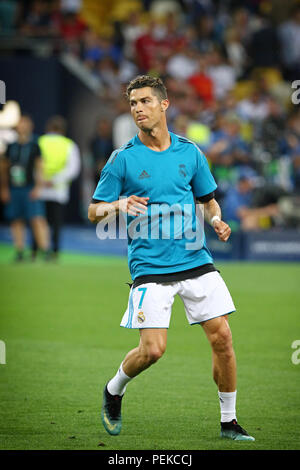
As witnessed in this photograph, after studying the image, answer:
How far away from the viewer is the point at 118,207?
607 cm

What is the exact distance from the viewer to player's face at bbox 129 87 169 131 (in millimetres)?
6305

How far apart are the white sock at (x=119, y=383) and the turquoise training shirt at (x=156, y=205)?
68cm

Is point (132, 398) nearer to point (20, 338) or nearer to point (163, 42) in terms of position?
point (20, 338)

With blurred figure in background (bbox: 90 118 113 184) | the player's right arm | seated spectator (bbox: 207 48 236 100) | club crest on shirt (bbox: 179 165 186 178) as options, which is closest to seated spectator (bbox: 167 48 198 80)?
seated spectator (bbox: 207 48 236 100)

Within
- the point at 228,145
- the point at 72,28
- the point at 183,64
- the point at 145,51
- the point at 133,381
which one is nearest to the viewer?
the point at 133,381

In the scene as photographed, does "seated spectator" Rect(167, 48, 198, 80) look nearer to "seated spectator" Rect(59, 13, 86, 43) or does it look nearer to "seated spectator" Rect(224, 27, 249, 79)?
"seated spectator" Rect(224, 27, 249, 79)

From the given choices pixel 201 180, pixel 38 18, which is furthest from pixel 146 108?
pixel 38 18

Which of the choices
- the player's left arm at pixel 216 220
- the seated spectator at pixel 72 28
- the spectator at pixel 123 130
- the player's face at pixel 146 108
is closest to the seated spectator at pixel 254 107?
the spectator at pixel 123 130

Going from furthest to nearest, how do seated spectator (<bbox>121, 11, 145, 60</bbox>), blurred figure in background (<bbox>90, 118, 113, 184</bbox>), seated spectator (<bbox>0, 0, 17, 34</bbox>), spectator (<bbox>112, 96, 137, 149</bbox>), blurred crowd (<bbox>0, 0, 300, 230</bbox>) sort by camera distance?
seated spectator (<bbox>121, 11, 145, 60</bbox>), seated spectator (<bbox>0, 0, 17, 34</bbox>), blurred figure in background (<bbox>90, 118, 113, 184</bbox>), spectator (<bbox>112, 96, 137, 149</bbox>), blurred crowd (<bbox>0, 0, 300, 230</bbox>)

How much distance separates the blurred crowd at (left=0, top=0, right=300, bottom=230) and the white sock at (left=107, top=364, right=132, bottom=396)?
1254 centimetres

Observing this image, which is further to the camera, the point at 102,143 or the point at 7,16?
the point at 7,16

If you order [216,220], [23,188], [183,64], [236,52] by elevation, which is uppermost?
[236,52]

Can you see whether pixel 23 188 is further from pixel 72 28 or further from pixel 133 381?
pixel 133 381

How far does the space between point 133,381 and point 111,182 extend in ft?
8.62
